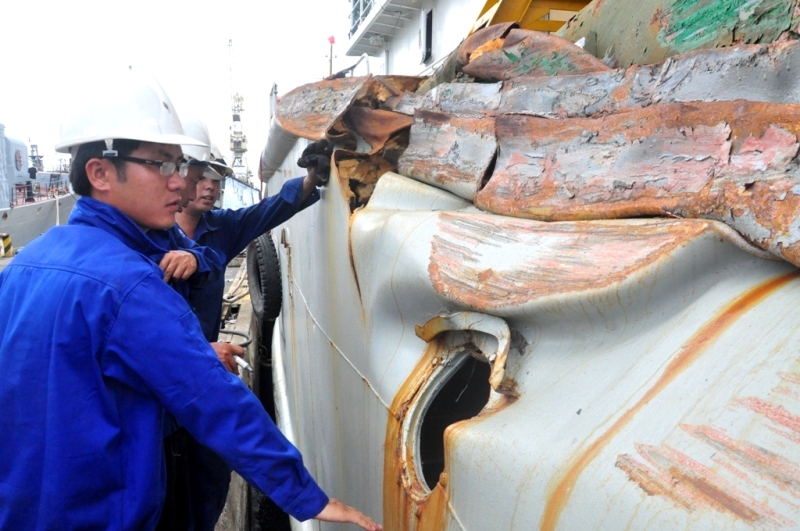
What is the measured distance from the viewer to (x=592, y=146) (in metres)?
1.25

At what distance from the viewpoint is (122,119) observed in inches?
62.7

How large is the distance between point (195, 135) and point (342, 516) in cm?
205

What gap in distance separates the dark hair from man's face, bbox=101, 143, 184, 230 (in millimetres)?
21

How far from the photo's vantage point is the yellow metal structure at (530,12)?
10.8 feet

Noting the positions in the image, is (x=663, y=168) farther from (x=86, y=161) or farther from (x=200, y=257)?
(x=200, y=257)

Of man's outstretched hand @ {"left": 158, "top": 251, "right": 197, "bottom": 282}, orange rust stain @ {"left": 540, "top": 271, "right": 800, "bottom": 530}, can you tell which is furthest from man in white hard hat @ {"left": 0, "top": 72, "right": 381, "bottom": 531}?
orange rust stain @ {"left": 540, "top": 271, "right": 800, "bottom": 530}

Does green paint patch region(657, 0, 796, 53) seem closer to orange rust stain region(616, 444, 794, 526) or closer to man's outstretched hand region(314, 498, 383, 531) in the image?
orange rust stain region(616, 444, 794, 526)

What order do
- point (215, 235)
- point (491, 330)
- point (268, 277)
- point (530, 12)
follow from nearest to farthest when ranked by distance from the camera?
point (491, 330) < point (215, 235) < point (530, 12) < point (268, 277)

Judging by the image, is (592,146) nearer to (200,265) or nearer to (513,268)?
(513,268)

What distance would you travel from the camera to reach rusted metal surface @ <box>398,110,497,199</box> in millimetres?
1568

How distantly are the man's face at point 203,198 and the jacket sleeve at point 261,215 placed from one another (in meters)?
0.12

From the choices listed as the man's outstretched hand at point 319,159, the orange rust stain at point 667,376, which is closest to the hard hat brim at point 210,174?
the man's outstretched hand at point 319,159

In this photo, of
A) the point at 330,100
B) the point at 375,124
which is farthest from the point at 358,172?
the point at 330,100

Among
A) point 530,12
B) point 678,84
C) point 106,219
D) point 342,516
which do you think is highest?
point 530,12
